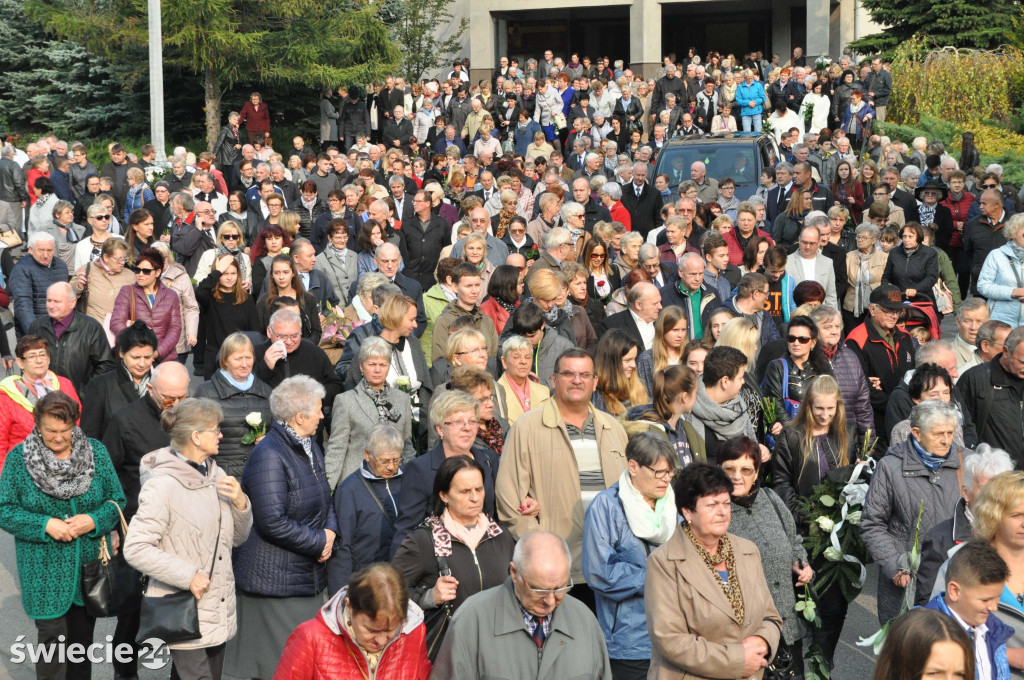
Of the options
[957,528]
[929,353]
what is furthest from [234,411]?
[929,353]

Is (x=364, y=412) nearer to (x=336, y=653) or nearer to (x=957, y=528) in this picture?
(x=336, y=653)

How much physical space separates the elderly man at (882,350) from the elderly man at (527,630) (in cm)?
486

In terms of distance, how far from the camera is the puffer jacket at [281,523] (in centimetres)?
648

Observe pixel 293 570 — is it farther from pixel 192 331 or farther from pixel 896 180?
pixel 896 180

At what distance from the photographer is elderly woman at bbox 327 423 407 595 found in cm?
666

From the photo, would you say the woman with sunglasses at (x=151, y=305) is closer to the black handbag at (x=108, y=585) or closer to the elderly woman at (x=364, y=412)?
the elderly woman at (x=364, y=412)

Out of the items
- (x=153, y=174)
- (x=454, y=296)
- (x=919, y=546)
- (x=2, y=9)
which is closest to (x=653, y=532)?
(x=919, y=546)

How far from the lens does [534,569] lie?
4.96 metres

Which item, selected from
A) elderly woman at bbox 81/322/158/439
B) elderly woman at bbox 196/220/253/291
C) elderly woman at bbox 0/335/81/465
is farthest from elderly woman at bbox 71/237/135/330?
elderly woman at bbox 81/322/158/439

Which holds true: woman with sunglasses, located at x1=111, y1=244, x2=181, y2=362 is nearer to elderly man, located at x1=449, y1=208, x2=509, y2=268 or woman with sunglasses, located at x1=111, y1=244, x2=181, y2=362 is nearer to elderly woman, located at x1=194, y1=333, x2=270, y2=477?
elderly woman, located at x1=194, y1=333, x2=270, y2=477

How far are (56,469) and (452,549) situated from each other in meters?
2.27

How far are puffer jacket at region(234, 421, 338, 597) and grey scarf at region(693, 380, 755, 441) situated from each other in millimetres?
2302

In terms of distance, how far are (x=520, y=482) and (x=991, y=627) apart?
2.56 meters

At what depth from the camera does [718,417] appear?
289 inches
